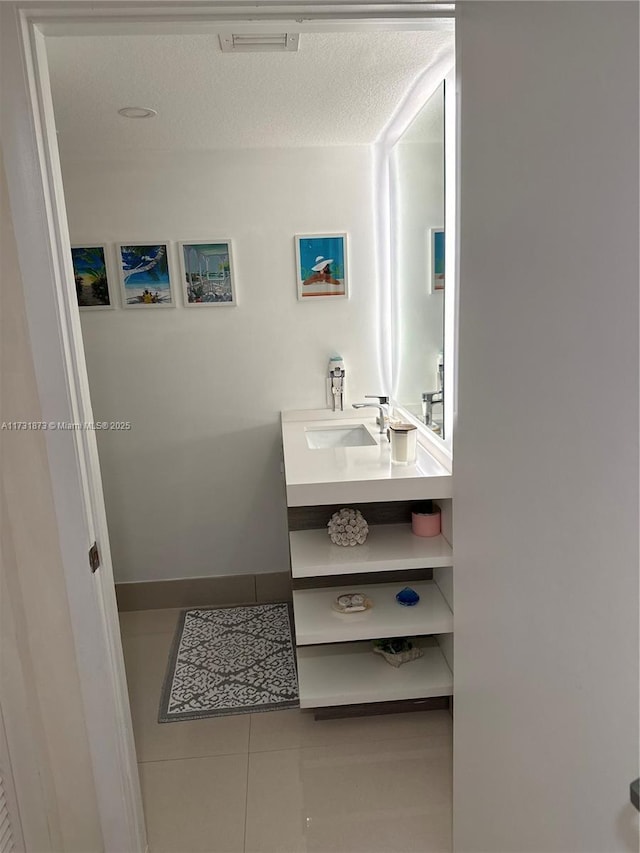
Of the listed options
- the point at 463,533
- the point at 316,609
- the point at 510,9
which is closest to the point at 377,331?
the point at 316,609

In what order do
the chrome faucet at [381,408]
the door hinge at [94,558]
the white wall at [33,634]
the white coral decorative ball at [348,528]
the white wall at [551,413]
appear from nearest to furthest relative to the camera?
the white wall at [551,413]
the white wall at [33,634]
the door hinge at [94,558]
the white coral decorative ball at [348,528]
the chrome faucet at [381,408]

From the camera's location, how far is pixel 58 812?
1.52 m

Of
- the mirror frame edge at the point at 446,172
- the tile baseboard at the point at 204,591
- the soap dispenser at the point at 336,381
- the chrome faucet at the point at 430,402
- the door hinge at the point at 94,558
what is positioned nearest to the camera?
the door hinge at the point at 94,558

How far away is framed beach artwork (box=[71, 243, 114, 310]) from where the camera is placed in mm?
2818

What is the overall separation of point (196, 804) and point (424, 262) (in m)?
2.10

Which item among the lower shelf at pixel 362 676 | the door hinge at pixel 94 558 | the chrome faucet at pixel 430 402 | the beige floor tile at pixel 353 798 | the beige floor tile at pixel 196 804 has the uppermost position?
the chrome faucet at pixel 430 402

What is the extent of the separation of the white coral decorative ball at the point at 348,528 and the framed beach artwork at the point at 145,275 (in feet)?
4.76

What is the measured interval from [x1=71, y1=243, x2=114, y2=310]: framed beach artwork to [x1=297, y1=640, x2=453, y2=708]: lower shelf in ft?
6.21

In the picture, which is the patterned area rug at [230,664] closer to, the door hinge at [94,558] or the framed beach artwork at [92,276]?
the door hinge at [94,558]

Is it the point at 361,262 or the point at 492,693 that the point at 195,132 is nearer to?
the point at 361,262

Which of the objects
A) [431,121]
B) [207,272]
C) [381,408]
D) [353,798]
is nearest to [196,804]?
[353,798]

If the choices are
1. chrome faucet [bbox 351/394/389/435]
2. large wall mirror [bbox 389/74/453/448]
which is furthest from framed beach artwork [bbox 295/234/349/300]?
chrome faucet [bbox 351/394/389/435]

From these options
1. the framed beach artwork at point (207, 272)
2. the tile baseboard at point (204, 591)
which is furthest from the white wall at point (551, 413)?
the tile baseboard at point (204, 591)

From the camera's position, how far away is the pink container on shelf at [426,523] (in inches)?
84.0
